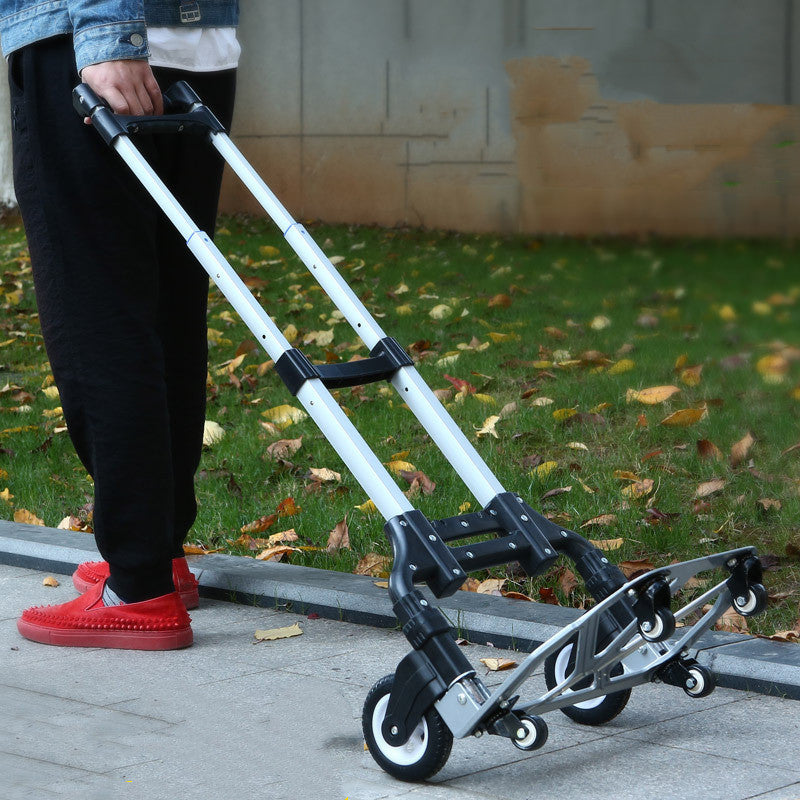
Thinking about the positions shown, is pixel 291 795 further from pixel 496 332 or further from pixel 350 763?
pixel 496 332

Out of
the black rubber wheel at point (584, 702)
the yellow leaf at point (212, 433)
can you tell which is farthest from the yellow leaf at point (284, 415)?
the black rubber wheel at point (584, 702)

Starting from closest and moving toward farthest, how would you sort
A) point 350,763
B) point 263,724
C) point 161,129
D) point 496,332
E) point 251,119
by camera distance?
point 350,763
point 263,724
point 161,129
point 251,119
point 496,332

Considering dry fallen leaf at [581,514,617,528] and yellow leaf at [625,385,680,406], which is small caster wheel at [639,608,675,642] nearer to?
dry fallen leaf at [581,514,617,528]

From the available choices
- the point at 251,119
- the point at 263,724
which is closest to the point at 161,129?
the point at 263,724

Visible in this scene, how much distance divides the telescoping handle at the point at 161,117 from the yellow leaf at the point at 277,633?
1.05 metres

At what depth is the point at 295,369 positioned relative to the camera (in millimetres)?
2311

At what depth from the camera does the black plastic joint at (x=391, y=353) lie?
7.91ft

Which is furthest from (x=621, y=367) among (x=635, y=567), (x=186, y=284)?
(x=186, y=284)

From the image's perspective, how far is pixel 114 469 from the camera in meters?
2.69

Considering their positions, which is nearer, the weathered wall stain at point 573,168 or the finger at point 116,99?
the weathered wall stain at point 573,168

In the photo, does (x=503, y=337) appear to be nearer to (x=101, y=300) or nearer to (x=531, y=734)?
(x=101, y=300)

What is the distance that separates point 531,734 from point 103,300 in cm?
126

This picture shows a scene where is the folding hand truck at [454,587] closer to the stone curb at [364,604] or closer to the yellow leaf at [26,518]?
the stone curb at [364,604]

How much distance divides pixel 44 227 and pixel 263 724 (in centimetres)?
109
